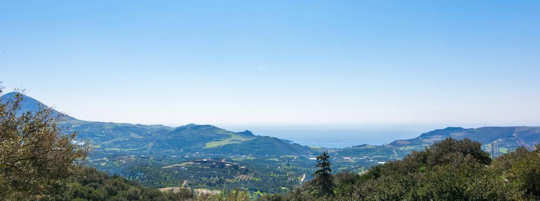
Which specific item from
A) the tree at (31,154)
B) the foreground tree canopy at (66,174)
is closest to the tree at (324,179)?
the foreground tree canopy at (66,174)

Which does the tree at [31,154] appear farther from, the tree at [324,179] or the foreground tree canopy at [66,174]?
the tree at [324,179]

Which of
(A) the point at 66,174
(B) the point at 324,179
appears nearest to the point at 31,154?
(A) the point at 66,174

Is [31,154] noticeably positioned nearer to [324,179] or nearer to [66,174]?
[66,174]

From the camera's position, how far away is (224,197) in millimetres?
27281

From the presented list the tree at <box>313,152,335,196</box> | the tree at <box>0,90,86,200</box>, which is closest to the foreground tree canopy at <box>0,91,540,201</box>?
the tree at <box>0,90,86,200</box>

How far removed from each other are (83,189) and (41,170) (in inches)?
3955

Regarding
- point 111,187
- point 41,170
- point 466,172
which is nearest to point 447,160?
point 466,172

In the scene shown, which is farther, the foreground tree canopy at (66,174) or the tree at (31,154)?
the foreground tree canopy at (66,174)

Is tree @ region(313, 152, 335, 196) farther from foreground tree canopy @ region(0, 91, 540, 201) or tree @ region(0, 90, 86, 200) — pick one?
tree @ region(0, 90, 86, 200)

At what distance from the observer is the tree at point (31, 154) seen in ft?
48.2

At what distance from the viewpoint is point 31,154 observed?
1586 cm

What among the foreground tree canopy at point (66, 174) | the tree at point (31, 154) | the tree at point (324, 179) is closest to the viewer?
the tree at point (31, 154)

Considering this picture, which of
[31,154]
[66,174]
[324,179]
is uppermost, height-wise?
[31,154]

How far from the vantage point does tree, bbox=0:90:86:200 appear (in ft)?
48.2
